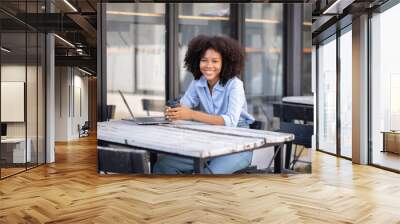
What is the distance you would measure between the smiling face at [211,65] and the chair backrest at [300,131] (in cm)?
109

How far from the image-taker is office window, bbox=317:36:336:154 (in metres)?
8.92

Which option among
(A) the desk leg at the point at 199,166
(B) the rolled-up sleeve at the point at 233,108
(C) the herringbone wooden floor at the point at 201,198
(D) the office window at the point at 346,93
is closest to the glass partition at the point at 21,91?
(C) the herringbone wooden floor at the point at 201,198

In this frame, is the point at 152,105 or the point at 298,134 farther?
the point at 298,134

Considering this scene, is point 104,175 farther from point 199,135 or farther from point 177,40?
point 177,40

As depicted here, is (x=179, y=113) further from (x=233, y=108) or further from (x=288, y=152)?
(x=288, y=152)

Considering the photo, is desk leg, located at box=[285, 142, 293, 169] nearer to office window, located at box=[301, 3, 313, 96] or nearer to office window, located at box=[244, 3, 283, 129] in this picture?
office window, located at box=[244, 3, 283, 129]

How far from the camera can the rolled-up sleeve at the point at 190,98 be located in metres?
5.55

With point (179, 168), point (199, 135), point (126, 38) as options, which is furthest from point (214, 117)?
point (126, 38)

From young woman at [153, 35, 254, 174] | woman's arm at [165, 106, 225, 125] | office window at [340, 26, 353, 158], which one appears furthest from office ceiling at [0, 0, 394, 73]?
woman's arm at [165, 106, 225, 125]

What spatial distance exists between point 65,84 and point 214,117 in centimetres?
951

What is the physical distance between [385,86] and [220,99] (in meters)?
2.96

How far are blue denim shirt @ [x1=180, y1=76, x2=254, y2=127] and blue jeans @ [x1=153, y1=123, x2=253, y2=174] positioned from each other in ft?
0.61

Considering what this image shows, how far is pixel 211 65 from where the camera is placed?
5492mm

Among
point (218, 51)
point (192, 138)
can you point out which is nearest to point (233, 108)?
point (192, 138)
